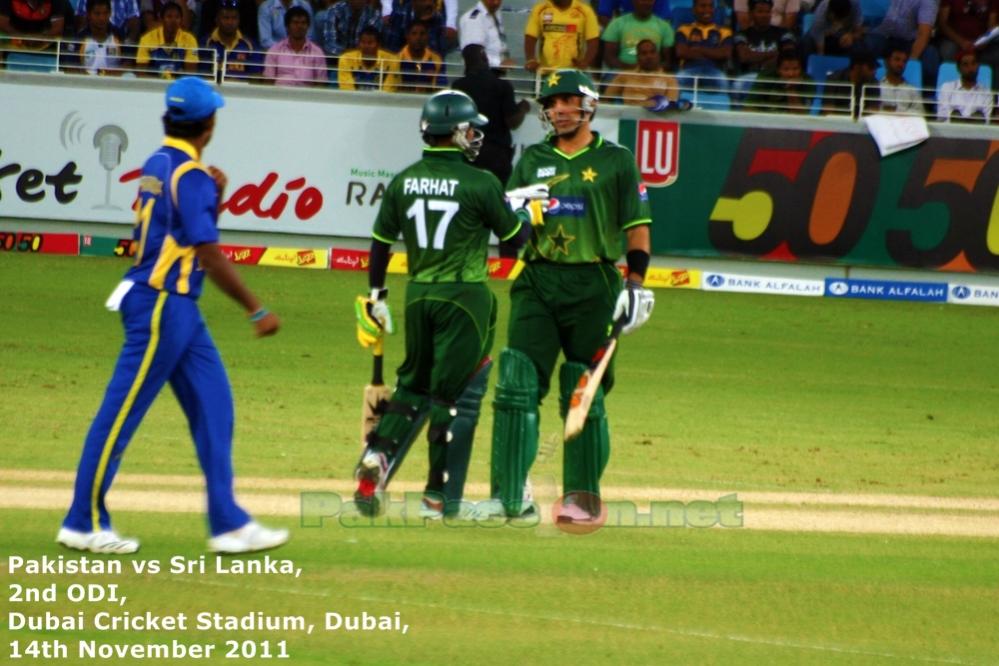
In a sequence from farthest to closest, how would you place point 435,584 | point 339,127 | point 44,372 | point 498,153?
point 339,127
point 498,153
point 44,372
point 435,584

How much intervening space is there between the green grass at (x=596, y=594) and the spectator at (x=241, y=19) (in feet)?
A: 43.9

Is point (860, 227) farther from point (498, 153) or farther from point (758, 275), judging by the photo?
point (498, 153)

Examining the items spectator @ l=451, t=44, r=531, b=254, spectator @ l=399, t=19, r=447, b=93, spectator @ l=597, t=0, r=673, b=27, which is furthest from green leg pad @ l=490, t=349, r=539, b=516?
spectator @ l=597, t=0, r=673, b=27

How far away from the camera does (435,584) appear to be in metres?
7.02

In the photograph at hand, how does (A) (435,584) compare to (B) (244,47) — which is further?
(B) (244,47)

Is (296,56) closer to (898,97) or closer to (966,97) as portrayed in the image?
(898,97)

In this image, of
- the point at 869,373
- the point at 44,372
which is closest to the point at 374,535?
the point at 44,372

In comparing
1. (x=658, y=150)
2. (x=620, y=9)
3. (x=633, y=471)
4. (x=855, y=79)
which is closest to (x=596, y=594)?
(x=633, y=471)

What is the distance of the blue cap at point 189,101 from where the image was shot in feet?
22.5

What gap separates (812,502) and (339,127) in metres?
10.6

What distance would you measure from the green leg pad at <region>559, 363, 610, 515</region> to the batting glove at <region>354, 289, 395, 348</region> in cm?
87

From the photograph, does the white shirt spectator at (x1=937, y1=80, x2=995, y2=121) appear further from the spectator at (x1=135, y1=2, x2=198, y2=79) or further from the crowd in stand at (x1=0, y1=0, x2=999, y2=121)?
the spectator at (x1=135, y1=2, x2=198, y2=79)

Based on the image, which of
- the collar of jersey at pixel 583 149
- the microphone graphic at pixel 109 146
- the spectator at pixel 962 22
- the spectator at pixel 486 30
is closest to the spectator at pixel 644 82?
the spectator at pixel 486 30

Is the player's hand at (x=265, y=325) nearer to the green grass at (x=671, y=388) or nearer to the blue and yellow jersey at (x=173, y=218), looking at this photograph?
the blue and yellow jersey at (x=173, y=218)
